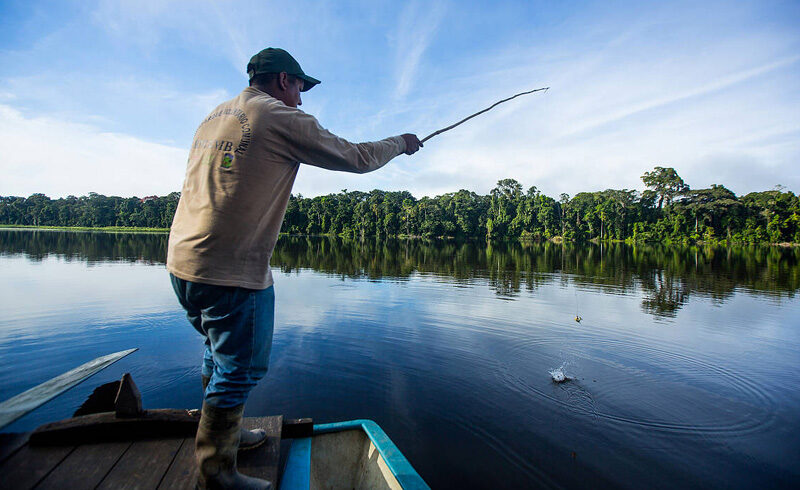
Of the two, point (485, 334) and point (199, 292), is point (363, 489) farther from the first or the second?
point (485, 334)

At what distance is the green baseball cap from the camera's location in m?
2.29

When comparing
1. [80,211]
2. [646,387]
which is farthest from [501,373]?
[80,211]

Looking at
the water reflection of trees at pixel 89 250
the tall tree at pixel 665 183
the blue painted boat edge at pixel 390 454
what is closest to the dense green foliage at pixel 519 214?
the tall tree at pixel 665 183

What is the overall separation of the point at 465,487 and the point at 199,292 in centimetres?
346

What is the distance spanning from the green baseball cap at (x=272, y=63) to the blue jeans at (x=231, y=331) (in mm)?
1318

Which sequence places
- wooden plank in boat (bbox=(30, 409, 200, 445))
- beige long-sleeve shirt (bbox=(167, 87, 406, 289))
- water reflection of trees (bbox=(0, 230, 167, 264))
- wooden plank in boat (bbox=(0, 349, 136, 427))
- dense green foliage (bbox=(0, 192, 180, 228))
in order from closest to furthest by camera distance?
1. beige long-sleeve shirt (bbox=(167, 87, 406, 289))
2. wooden plank in boat (bbox=(30, 409, 200, 445))
3. wooden plank in boat (bbox=(0, 349, 136, 427))
4. water reflection of trees (bbox=(0, 230, 167, 264))
5. dense green foliage (bbox=(0, 192, 180, 228))

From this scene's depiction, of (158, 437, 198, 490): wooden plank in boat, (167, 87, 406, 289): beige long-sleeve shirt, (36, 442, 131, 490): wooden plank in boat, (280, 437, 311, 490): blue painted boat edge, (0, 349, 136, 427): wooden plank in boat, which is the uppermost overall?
(167, 87, 406, 289): beige long-sleeve shirt

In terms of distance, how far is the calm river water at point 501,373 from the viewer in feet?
14.5

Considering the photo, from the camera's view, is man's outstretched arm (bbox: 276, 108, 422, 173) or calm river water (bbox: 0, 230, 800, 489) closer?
man's outstretched arm (bbox: 276, 108, 422, 173)

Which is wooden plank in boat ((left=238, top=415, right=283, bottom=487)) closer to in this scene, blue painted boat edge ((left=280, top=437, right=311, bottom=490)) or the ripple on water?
blue painted boat edge ((left=280, top=437, right=311, bottom=490))

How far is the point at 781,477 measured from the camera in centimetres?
418

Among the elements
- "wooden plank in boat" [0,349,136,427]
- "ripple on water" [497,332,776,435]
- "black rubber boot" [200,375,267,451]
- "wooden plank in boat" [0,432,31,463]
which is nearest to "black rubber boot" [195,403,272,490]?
"black rubber boot" [200,375,267,451]

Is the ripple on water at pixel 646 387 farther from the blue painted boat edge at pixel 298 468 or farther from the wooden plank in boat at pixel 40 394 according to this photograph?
the wooden plank in boat at pixel 40 394

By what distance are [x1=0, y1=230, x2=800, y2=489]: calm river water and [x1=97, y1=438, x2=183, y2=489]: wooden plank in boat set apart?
2688 mm
